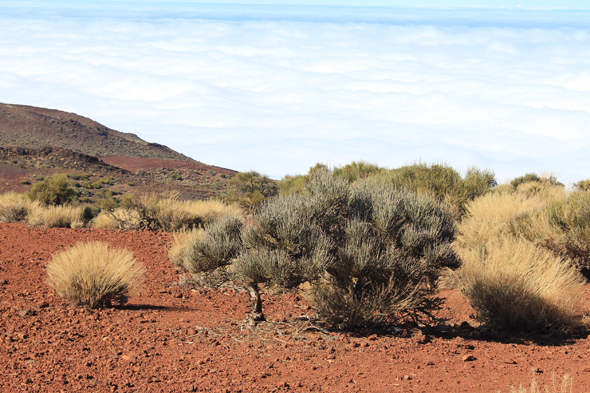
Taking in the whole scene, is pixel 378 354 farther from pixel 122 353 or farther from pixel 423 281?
pixel 122 353

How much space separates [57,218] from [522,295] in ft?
45.4

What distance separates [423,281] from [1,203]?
17.2m

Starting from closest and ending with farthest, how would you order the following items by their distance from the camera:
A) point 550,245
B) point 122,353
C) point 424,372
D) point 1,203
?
1. point 424,372
2. point 122,353
3. point 550,245
4. point 1,203

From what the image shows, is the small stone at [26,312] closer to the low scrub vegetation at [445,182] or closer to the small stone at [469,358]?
the small stone at [469,358]

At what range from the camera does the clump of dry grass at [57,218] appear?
1566cm

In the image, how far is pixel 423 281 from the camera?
6.80 m

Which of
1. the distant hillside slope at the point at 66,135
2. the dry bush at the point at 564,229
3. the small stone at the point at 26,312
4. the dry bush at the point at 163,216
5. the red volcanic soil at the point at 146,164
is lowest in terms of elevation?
the small stone at the point at 26,312

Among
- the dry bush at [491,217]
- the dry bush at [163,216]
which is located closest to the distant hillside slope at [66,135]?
the dry bush at [163,216]

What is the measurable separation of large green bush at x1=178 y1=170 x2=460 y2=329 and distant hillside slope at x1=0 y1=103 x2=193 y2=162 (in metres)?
71.6

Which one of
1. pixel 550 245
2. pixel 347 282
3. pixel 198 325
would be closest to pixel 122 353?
pixel 198 325

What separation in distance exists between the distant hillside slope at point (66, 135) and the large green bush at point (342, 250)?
71623 millimetres

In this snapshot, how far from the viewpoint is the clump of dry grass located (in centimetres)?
1566

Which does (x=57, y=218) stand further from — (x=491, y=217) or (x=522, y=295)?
(x=522, y=295)

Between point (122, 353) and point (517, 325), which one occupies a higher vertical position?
point (517, 325)
